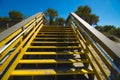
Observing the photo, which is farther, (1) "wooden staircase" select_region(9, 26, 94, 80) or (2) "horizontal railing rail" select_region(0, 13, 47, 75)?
(1) "wooden staircase" select_region(9, 26, 94, 80)

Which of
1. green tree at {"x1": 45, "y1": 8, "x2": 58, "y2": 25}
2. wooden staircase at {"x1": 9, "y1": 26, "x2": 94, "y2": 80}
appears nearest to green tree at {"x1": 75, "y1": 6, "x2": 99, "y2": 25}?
green tree at {"x1": 45, "y1": 8, "x2": 58, "y2": 25}

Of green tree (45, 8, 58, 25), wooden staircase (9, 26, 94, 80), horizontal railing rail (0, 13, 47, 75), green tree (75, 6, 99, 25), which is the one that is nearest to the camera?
horizontal railing rail (0, 13, 47, 75)

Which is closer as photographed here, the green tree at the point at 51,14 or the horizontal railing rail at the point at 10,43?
the horizontal railing rail at the point at 10,43

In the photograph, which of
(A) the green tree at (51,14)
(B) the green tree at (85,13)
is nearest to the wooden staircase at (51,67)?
(B) the green tree at (85,13)

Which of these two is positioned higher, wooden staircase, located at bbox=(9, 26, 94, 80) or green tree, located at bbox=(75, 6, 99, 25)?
green tree, located at bbox=(75, 6, 99, 25)

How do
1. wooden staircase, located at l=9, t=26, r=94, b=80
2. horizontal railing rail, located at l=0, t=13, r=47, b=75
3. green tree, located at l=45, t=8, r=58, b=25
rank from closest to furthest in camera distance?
horizontal railing rail, located at l=0, t=13, r=47, b=75 < wooden staircase, located at l=9, t=26, r=94, b=80 < green tree, located at l=45, t=8, r=58, b=25

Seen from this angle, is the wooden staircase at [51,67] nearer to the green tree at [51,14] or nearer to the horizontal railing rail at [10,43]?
the horizontal railing rail at [10,43]

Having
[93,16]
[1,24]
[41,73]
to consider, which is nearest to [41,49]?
[41,73]

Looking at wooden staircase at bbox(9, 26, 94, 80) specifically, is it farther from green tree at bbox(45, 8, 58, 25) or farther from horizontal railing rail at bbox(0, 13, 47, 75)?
green tree at bbox(45, 8, 58, 25)

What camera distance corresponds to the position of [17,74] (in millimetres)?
3271

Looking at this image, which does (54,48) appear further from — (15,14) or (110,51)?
(15,14)

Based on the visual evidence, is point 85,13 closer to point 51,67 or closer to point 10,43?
point 51,67

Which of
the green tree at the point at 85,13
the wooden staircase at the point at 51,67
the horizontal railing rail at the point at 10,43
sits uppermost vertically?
the green tree at the point at 85,13

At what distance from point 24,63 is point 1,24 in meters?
17.0
